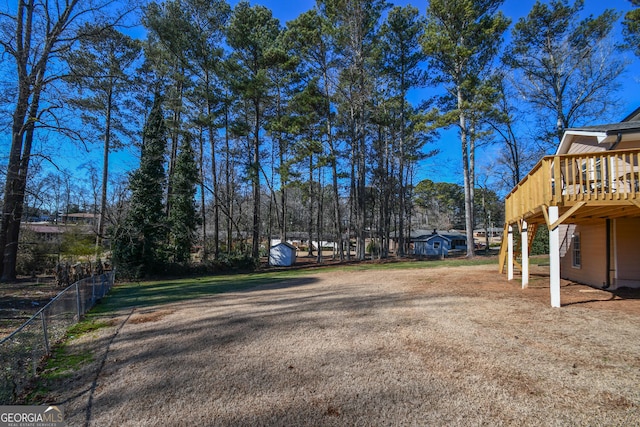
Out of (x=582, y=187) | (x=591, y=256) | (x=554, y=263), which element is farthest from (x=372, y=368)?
(x=591, y=256)

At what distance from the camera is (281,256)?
1030 inches

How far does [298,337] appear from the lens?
5281 mm

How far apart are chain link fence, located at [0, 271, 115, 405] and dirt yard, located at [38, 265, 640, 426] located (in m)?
0.47

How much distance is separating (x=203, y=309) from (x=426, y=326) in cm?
539

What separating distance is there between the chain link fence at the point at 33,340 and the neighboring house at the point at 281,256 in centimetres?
1847

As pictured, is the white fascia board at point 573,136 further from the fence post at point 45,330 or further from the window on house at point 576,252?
the fence post at point 45,330

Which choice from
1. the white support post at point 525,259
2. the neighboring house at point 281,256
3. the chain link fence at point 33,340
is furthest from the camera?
the neighboring house at point 281,256

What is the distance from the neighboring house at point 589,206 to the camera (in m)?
6.42

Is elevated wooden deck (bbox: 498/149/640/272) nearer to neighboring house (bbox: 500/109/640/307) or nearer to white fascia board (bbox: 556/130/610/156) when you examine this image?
neighboring house (bbox: 500/109/640/307)

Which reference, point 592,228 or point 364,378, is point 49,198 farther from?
point 592,228

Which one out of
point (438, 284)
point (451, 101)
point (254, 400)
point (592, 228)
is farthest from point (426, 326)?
point (451, 101)

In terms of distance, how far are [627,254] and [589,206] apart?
363 centimetres

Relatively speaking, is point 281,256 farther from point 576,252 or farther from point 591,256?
point 591,256

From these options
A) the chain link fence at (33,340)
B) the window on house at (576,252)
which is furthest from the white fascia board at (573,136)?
the chain link fence at (33,340)
